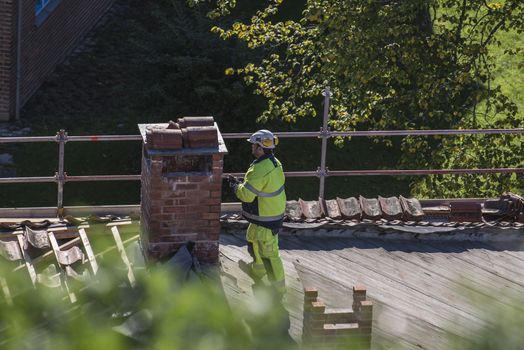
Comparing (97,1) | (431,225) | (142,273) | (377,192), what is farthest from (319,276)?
(97,1)

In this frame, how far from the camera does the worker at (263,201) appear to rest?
8.39m

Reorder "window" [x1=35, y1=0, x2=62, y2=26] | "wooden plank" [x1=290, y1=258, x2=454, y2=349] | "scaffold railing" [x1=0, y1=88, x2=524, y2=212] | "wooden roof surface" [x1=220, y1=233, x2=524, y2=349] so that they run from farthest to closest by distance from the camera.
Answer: "window" [x1=35, y1=0, x2=62, y2=26]
"scaffold railing" [x1=0, y1=88, x2=524, y2=212]
"wooden roof surface" [x1=220, y1=233, x2=524, y2=349]
"wooden plank" [x1=290, y1=258, x2=454, y2=349]

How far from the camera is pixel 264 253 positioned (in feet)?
27.5

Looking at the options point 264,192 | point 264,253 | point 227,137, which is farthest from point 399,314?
point 227,137

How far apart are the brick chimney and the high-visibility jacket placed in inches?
17.2

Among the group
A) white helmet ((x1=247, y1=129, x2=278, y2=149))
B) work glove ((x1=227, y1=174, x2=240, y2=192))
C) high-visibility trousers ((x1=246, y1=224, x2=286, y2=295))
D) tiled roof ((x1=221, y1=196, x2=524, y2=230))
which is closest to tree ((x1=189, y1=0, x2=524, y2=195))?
tiled roof ((x1=221, y1=196, x2=524, y2=230))

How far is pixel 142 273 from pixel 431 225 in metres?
6.57

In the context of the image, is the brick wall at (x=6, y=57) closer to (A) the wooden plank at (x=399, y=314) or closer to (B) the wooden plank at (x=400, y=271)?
(B) the wooden plank at (x=400, y=271)

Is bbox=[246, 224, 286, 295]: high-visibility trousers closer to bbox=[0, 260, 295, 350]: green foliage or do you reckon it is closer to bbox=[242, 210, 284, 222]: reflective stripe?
bbox=[242, 210, 284, 222]: reflective stripe

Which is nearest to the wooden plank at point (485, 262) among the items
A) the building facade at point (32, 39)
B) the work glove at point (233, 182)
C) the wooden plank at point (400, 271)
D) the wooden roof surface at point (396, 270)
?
the wooden roof surface at point (396, 270)

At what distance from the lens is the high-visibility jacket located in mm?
8414

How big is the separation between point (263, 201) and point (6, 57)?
11.9 metres

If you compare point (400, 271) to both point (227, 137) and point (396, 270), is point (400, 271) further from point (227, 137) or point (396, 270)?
point (227, 137)

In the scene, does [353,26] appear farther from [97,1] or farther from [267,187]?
[97,1]
